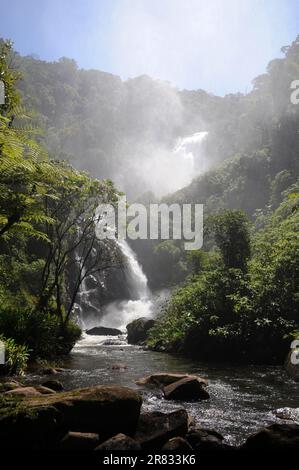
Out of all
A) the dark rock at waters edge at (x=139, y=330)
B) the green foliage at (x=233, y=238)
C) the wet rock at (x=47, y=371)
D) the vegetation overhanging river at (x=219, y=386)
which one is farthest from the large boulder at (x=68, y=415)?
the dark rock at waters edge at (x=139, y=330)

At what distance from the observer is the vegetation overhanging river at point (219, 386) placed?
7035mm

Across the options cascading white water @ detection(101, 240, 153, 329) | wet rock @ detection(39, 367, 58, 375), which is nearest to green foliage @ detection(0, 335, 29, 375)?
wet rock @ detection(39, 367, 58, 375)

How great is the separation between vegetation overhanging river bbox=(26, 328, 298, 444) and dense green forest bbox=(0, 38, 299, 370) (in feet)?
5.10

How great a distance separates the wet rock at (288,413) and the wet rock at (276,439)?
84.3 inches

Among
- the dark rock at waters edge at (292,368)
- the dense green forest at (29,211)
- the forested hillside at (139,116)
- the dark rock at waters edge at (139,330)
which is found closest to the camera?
the dense green forest at (29,211)

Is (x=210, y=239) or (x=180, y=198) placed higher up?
(x=180, y=198)

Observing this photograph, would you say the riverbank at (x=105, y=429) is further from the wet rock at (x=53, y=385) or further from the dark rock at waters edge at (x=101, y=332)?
the dark rock at waters edge at (x=101, y=332)

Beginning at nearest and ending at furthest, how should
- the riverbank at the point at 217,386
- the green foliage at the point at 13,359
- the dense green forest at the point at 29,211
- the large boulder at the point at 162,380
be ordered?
the dense green forest at the point at 29,211
the riverbank at the point at 217,386
the large boulder at the point at 162,380
the green foliage at the point at 13,359

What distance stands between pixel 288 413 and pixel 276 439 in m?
2.97

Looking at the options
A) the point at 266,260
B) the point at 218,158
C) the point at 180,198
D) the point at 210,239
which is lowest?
the point at 266,260

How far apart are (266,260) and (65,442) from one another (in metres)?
14.5
